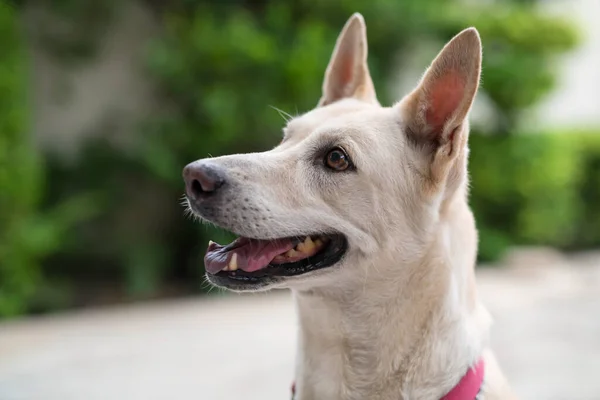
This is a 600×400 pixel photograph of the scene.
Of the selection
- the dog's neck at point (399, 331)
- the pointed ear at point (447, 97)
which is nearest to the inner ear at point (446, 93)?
the pointed ear at point (447, 97)

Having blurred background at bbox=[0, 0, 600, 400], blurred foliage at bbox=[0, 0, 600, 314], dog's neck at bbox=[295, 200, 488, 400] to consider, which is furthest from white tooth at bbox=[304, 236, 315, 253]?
blurred foliage at bbox=[0, 0, 600, 314]

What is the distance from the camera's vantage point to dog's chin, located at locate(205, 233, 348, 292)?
166 cm

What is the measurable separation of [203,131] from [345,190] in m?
4.19

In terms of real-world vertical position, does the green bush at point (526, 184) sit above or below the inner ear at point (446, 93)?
below

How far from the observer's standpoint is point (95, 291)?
20.3 ft

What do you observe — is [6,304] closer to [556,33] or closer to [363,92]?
[363,92]

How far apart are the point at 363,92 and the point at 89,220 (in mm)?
4780

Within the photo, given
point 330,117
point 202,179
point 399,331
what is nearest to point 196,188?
point 202,179

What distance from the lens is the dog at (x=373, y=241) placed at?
1.67 meters

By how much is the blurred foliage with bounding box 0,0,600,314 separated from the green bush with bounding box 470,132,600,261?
0.05 ft

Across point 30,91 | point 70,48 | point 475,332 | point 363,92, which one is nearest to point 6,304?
point 30,91

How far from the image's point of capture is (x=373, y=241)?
1725 millimetres

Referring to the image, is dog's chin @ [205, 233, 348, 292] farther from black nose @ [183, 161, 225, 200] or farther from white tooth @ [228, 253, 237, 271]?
black nose @ [183, 161, 225, 200]

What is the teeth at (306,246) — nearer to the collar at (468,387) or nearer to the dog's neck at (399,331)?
the dog's neck at (399,331)
